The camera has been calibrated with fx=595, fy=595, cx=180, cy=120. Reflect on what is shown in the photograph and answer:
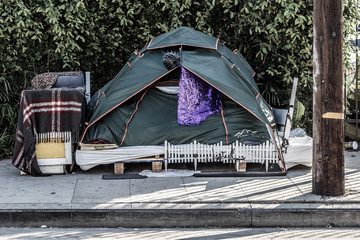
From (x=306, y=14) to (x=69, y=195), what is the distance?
583 cm

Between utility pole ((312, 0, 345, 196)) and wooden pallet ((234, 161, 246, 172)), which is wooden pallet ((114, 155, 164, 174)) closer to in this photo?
wooden pallet ((234, 161, 246, 172))

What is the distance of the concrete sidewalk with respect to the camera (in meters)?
6.93

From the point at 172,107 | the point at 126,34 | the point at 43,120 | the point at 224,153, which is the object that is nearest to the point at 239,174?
the point at 224,153

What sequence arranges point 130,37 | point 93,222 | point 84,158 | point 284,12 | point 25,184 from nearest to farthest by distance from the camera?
1. point 93,222
2. point 25,184
3. point 84,158
4. point 284,12
5. point 130,37

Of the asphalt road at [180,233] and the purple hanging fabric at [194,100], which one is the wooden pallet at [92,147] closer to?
the purple hanging fabric at [194,100]

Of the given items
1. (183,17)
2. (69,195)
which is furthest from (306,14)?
(69,195)

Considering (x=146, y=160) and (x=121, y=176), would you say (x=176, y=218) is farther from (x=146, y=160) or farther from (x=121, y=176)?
(x=146, y=160)

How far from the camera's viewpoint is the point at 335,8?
24.0ft

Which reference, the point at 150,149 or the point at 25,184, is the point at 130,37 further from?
the point at 25,184

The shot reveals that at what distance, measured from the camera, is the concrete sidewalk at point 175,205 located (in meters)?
6.93

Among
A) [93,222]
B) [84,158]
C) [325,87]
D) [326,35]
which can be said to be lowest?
[93,222]

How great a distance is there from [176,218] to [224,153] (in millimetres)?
2197

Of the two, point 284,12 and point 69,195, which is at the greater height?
point 284,12

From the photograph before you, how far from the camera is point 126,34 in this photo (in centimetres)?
1151
